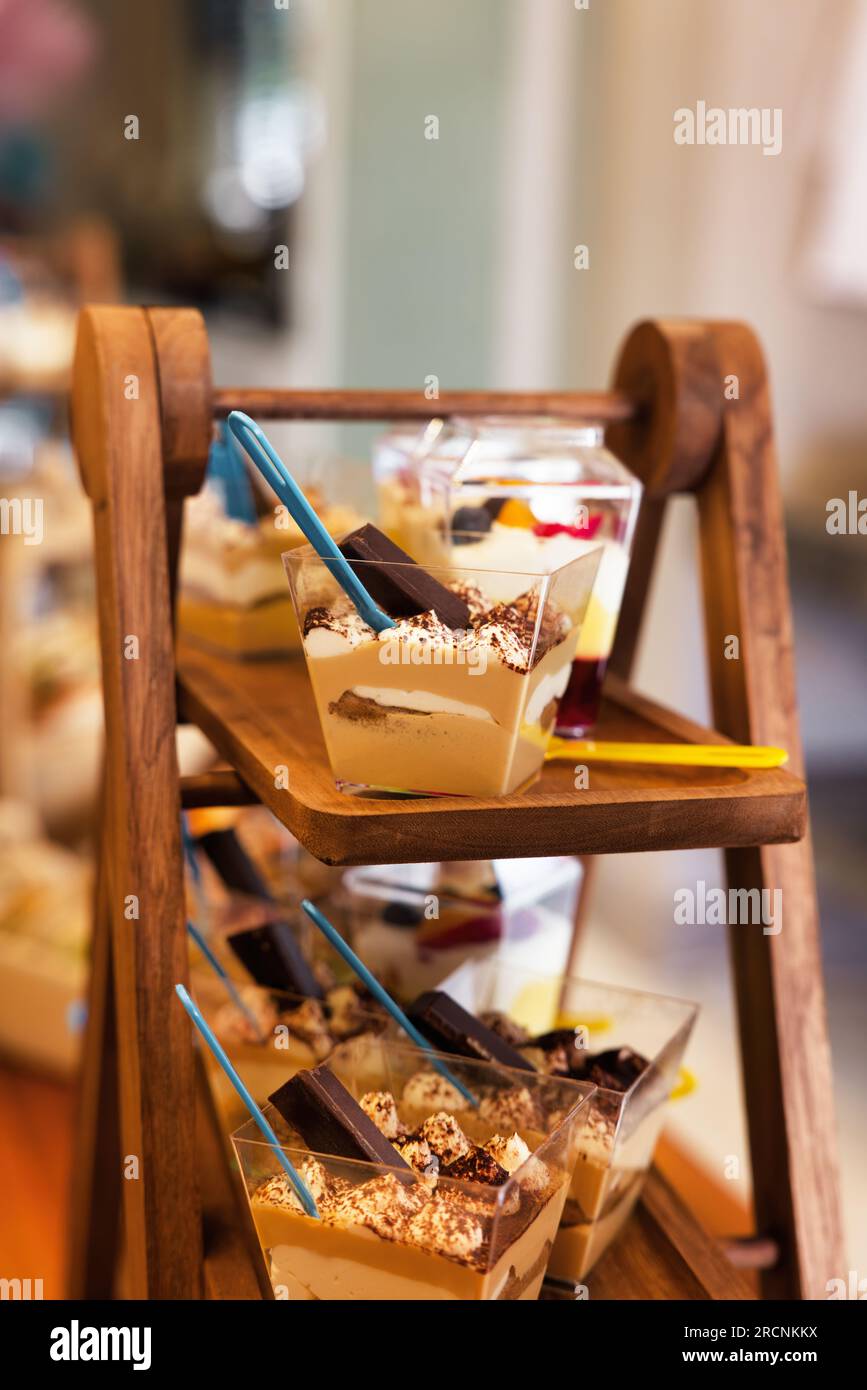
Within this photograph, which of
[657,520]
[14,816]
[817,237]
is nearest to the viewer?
[657,520]

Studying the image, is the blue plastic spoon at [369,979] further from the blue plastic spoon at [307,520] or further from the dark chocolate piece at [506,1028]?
the blue plastic spoon at [307,520]

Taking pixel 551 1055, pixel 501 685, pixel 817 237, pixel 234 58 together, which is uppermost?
pixel 234 58

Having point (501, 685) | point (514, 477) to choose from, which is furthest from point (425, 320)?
point (501, 685)

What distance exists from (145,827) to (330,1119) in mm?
206

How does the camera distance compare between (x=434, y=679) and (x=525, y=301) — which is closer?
(x=434, y=679)

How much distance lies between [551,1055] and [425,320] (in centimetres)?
247

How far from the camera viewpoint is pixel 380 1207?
0.71 metres

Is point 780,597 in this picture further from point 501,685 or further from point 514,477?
point 501,685

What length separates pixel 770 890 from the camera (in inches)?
36.2

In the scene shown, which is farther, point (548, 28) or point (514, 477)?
point (548, 28)

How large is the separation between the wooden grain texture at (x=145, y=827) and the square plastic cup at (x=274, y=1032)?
0.08m

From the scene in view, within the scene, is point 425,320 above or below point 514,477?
above

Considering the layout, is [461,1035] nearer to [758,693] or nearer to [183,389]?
[758,693]

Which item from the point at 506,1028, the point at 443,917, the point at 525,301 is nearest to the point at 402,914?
the point at 443,917
